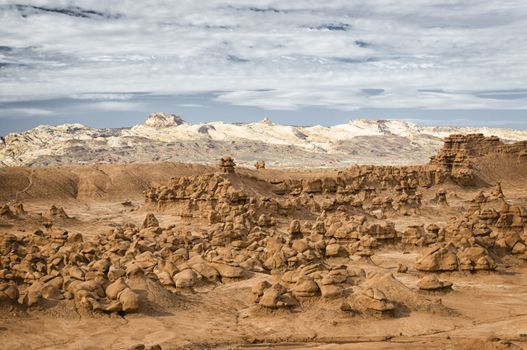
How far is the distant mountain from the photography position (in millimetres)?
134625

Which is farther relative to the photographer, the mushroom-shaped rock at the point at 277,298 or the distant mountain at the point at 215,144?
the distant mountain at the point at 215,144

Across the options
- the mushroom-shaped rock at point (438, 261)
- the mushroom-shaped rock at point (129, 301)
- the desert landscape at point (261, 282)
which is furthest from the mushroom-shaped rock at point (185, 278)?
the mushroom-shaped rock at point (438, 261)

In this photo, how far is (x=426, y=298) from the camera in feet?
62.3

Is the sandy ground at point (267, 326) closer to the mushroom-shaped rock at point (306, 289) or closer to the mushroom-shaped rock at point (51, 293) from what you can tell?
the mushroom-shaped rock at point (306, 289)

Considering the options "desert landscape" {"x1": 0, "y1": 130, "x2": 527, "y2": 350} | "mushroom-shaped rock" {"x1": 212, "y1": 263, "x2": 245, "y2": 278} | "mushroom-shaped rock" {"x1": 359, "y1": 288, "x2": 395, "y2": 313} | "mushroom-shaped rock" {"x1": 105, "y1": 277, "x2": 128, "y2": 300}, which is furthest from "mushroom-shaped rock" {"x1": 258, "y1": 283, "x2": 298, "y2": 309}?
"mushroom-shaped rock" {"x1": 105, "y1": 277, "x2": 128, "y2": 300}

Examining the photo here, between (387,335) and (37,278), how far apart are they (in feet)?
35.4

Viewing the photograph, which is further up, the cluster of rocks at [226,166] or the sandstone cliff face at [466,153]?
the sandstone cliff face at [466,153]

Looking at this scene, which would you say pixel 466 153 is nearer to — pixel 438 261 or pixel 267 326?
pixel 438 261

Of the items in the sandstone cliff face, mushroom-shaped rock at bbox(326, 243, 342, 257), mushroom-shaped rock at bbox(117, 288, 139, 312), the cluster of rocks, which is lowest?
mushroom-shaped rock at bbox(117, 288, 139, 312)

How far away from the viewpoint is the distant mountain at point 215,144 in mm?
134625

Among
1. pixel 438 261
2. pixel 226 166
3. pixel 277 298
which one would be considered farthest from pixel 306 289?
pixel 226 166

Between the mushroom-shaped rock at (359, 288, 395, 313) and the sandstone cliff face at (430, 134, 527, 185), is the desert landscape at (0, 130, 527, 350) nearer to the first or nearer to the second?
the mushroom-shaped rock at (359, 288, 395, 313)

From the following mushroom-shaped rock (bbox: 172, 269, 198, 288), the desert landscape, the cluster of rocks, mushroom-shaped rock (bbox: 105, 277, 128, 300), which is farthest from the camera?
the cluster of rocks

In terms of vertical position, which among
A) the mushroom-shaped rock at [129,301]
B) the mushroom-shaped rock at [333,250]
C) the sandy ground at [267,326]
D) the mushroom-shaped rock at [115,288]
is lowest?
the sandy ground at [267,326]
